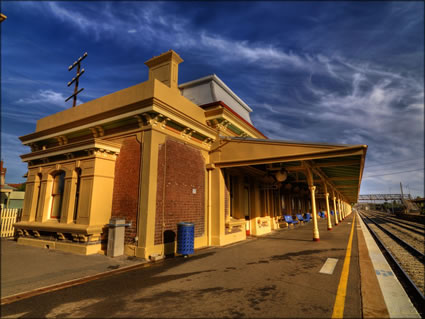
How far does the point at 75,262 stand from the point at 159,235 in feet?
7.99

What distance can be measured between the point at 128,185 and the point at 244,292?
5486 mm

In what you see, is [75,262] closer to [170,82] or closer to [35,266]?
[35,266]

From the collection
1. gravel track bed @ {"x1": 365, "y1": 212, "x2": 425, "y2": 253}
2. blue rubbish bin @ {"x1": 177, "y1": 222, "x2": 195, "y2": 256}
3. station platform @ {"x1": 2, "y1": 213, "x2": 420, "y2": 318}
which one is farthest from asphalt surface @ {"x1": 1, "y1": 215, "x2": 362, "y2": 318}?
gravel track bed @ {"x1": 365, "y1": 212, "x2": 425, "y2": 253}

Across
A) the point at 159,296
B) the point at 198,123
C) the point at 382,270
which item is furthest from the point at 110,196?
the point at 382,270

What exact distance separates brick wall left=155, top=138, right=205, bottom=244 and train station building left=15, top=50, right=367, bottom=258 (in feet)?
0.13

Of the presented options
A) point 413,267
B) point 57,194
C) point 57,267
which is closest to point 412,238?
point 413,267

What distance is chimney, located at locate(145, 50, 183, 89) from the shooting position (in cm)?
1062

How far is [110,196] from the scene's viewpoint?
8.43m

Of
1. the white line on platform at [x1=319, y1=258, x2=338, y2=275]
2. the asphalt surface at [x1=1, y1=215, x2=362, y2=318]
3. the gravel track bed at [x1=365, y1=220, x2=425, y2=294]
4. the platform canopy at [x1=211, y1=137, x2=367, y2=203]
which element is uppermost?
the platform canopy at [x1=211, y1=137, x2=367, y2=203]

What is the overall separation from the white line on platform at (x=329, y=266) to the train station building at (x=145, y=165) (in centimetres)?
347

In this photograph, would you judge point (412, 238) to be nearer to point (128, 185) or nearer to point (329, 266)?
A: point (329, 266)

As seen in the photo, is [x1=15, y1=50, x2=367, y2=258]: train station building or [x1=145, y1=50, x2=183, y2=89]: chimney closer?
[x1=15, y1=50, x2=367, y2=258]: train station building

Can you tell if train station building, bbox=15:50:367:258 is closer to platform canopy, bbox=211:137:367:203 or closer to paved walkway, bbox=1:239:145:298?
platform canopy, bbox=211:137:367:203

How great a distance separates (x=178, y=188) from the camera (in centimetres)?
878
